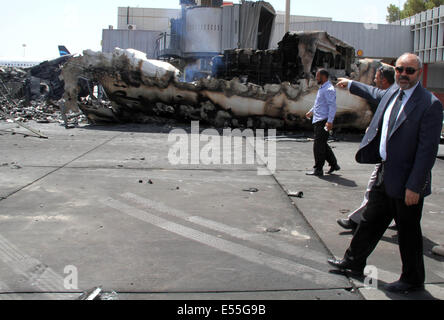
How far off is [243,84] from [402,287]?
9680 millimetres

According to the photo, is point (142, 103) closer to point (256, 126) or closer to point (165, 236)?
point (256, 126)

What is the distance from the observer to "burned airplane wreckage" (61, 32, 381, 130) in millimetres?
11734

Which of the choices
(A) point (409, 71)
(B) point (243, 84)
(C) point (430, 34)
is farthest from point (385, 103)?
(C) point (430, 34)

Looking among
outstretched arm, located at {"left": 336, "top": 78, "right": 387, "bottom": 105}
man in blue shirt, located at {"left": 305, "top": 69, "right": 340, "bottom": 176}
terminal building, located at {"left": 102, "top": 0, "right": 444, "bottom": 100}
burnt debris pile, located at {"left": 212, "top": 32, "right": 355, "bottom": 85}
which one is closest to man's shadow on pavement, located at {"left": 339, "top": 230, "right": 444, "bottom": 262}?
outstretched arm, located at {"left": 336, "top": 78, "right": 387, "bottom": 105}

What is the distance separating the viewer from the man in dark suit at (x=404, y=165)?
2.61 metres

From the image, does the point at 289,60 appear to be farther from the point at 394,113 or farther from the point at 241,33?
the point at 394,113

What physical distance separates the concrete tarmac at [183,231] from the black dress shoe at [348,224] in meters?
0.08

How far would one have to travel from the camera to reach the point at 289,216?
4504 mm

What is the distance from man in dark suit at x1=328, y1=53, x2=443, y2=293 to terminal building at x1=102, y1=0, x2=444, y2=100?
11.7 m

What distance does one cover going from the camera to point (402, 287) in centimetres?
279

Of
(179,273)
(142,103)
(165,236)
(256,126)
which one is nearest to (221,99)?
(256,126)

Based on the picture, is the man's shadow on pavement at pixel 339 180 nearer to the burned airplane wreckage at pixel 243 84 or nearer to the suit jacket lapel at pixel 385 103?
the suit jacket lapel at pixel 385 103

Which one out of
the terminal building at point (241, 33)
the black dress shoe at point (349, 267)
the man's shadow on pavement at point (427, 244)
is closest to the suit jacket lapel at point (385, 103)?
the black dress shoe at point (349, 267)
